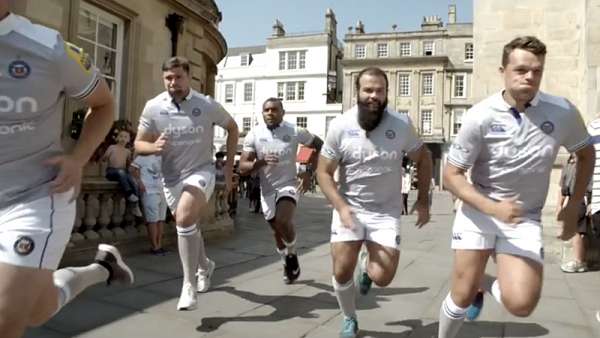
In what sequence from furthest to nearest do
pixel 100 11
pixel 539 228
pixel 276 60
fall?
1. pixel 276 60
2. pixel 100 11
3. pixel 539 228

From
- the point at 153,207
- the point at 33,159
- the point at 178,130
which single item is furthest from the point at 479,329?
the point at 153,207

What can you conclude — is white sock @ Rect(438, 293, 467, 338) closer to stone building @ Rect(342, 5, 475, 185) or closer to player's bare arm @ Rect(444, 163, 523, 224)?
player's bare arm @ Rect(444, 163, 523, 224)

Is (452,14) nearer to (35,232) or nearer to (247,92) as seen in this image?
(247,92)

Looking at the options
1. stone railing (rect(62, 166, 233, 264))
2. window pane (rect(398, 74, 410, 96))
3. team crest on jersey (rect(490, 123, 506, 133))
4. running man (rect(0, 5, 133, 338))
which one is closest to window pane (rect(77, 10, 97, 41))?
stone railing (rect(62, 166, 233, 264))

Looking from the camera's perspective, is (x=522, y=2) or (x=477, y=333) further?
(x=522, y=2)

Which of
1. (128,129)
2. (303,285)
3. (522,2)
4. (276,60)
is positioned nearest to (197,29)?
(128,129)

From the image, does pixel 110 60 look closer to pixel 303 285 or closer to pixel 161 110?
pixel 161 110

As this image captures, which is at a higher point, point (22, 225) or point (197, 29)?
point (197, 29)

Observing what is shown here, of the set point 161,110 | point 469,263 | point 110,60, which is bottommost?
point 469,263

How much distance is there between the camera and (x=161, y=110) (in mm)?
4609

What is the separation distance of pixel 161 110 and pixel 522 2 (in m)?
8.10

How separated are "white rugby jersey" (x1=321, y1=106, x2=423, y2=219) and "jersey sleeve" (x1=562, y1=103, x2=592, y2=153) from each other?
3.83 ft

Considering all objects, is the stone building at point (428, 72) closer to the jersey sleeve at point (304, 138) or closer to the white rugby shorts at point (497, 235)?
the jersey sleeve at point (304, 138)

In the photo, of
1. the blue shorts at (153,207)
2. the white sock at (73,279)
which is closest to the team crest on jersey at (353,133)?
the white sock at (73,279)
